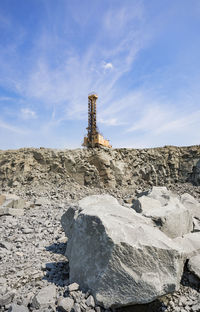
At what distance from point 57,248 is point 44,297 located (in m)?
2.13

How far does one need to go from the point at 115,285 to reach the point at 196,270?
1.89m

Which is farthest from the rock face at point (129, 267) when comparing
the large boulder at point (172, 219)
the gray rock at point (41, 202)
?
the gray rock at point (41, 202)

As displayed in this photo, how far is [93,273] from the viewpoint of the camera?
313cm

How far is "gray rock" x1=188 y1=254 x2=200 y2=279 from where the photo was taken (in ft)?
12.5

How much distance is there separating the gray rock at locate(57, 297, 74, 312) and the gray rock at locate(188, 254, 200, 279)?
2419 mm

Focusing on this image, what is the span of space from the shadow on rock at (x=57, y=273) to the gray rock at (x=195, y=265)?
2.44m

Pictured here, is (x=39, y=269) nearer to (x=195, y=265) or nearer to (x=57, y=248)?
(x=57, y=248)

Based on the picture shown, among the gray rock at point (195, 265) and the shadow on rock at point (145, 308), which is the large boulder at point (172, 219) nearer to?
the gray rock at point (195, 265)

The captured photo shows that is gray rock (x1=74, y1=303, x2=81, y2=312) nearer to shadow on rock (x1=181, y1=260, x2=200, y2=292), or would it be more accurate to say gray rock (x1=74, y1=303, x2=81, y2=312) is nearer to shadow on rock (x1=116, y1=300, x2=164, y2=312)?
shadow on rock (x1=116, y1=300, x2=164, y2=312)

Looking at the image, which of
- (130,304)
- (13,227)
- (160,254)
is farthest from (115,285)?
(13,227)

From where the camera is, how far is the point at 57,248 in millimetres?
5215

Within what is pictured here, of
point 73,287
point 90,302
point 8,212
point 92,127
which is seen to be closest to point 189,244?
→ point 90,302

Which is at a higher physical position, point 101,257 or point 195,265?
point 101,257

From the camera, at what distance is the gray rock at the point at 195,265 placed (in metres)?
3.82
